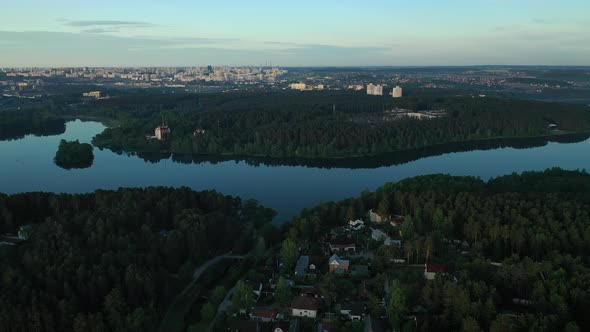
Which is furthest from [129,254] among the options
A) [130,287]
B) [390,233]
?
[390,233]

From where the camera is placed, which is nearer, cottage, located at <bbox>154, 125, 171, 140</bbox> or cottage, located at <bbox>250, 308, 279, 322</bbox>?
cottage, located at <bbox>250, 308, 279, 322</bbox>

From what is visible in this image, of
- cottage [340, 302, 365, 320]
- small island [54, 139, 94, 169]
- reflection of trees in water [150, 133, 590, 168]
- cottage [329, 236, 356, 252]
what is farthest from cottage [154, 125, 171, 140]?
cottage [340, 302, 365, 320]

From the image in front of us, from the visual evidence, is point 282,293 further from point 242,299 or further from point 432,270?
point 432,270

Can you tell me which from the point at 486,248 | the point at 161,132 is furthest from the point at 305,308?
the point at 161,132

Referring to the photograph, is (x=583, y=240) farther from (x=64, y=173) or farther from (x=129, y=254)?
(x=64, y=173)

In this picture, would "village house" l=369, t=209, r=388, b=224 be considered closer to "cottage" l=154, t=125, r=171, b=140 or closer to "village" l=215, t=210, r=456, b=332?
"village" l=215, t=210, r=456, b=332

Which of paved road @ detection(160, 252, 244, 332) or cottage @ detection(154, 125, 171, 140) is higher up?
cottage @ detection(154, 125, 171, 140)
